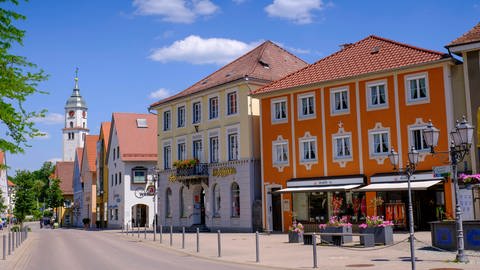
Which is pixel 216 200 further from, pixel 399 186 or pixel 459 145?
pixel 459 145

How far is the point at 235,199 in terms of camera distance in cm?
4334

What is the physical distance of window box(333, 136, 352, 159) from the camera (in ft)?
118

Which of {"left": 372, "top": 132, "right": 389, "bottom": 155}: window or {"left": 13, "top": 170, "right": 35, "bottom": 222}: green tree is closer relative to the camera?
{"left": 372, "top": 132, "right": 389, "bottom": 155}: window

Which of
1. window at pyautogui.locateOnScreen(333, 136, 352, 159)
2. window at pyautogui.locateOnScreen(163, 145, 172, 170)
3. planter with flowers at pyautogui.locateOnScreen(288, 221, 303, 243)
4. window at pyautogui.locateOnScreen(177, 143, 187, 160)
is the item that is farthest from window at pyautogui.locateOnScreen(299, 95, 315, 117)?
window at pyautogui.locateOnScreen(163, 145, 172, 170)

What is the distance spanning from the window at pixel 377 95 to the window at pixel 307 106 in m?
4.12

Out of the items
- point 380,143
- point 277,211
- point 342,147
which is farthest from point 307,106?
point 277,211

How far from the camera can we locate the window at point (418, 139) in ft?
107

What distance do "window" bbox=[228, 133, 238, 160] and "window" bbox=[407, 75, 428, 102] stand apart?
14.2m

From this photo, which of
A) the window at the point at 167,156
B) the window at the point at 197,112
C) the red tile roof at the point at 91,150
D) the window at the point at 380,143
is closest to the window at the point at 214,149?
the window at the point at 197,112

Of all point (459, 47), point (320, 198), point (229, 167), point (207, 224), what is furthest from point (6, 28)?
point (207, 224)

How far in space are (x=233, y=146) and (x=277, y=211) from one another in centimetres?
639

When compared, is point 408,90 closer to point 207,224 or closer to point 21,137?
point 207,224

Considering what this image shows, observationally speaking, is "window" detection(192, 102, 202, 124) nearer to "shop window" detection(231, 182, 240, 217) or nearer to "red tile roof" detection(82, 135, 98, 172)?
"shop window" detection(231, 182, 240, 217)

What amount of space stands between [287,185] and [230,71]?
1235 centimetres
